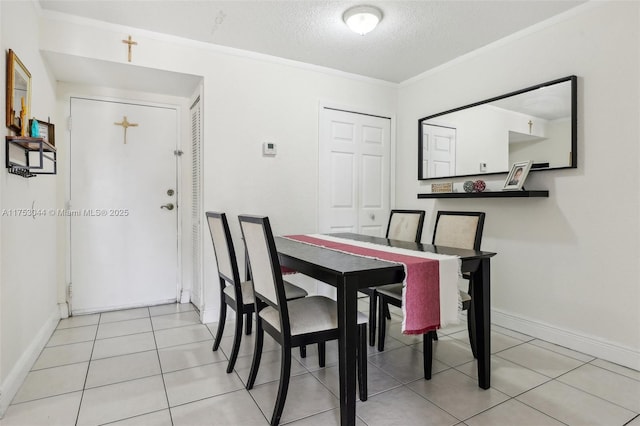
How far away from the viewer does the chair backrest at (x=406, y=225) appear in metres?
2.90

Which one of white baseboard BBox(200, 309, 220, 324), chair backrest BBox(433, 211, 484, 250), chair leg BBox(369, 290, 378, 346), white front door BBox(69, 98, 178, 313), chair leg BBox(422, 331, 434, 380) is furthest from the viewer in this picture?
white front door BBox(69, 98, 178, 313)

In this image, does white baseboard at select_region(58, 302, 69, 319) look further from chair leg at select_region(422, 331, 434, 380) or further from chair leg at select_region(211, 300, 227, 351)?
chair leg at select_region(422, 331, 434, 380)

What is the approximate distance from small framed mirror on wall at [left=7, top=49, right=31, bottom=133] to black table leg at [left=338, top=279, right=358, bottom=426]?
197 cm

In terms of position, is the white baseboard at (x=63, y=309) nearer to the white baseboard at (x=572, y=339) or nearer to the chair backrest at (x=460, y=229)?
the chair backrest at (x=460, y=229)

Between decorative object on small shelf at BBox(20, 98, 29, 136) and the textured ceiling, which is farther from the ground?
the textured ceiling

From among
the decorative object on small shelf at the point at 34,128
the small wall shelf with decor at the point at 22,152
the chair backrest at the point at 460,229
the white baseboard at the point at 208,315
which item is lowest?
the white baseboard at the point at 208,315

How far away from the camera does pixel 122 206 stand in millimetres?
3410

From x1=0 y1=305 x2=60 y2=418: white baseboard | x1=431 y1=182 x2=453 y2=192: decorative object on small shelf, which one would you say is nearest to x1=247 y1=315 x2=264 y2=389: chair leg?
x1=0 y1=305 x2=60 y2=418: white baseboard

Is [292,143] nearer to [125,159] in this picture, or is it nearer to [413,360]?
[125,159]

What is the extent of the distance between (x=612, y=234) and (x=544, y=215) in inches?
17.6

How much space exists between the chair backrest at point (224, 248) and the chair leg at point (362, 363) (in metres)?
0.84

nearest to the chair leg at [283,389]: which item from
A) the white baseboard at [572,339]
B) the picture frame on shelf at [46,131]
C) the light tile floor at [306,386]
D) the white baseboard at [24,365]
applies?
the light tile floor at [306,386]

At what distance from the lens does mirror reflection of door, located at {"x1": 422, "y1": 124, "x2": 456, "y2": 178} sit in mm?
3496

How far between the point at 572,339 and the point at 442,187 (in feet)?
5.22
